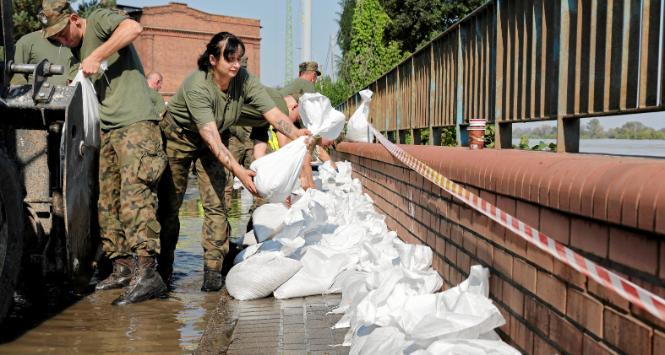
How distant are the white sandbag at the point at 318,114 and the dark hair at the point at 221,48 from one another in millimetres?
596

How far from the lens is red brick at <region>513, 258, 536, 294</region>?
2691 millimetres

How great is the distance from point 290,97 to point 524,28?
5118mm

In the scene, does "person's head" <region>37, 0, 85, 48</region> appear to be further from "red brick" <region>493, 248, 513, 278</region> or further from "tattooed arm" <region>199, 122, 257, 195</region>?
"red brick" <region>493, 248, 513, 278</region>

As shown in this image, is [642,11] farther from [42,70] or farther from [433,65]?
[433,65]

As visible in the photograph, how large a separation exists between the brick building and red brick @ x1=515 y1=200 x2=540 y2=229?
49404 millimetres

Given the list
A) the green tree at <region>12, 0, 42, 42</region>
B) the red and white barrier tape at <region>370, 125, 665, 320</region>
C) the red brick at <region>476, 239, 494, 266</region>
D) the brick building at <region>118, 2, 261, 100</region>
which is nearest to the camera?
the red and white barrier tape at <region>370, 125, 665, 320</region>

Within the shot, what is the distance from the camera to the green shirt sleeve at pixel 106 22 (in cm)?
534

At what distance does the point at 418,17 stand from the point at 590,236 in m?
41.6

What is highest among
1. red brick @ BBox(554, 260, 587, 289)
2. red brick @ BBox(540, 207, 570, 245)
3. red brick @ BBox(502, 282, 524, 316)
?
red brick @ BBox(540, 207, 570, 245)

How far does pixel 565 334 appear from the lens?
238 centimetres

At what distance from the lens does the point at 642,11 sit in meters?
2.79

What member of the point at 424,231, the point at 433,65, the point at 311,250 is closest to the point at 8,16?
the point at 311,250

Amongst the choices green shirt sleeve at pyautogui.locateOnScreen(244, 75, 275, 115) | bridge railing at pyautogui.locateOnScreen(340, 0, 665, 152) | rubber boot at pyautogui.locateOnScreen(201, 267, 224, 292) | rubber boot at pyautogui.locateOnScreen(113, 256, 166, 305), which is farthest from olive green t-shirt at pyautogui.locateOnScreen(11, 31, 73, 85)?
bridge railing at pyautogui.locateOnScreen(340, 0, 665, 152)

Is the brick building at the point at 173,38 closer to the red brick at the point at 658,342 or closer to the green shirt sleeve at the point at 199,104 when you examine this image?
the green shirt sleeve at the point at 199,104
